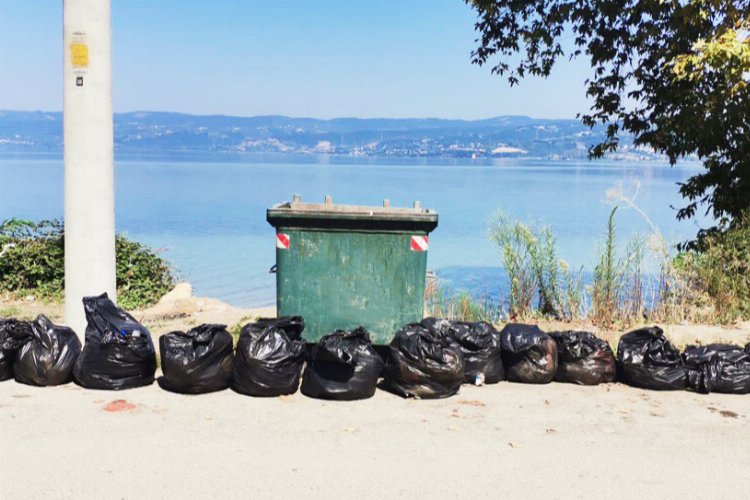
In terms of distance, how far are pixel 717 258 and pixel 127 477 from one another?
750 cm

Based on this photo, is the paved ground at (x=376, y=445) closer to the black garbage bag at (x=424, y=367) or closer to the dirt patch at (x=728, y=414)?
the dirt patch at (x=728, y=414)

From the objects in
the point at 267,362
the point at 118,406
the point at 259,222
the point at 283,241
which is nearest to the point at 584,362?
the point at 267,362

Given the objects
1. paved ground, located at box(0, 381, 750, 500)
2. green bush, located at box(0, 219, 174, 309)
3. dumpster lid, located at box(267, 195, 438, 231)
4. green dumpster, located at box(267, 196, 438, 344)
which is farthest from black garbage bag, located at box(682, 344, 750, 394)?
green bush, located at box(0, 219, 174, 309)

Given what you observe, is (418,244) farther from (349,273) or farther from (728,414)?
(728,414)

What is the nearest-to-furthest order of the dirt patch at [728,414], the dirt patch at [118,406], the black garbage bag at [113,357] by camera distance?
the dirt patch at [118,406] → the dirt patch at [728,414] → the black garbage bag at [113,357]

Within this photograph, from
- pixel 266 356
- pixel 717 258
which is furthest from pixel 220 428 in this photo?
pixel 717 258

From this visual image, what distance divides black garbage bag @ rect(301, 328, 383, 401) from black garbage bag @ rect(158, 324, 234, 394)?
2.22ft

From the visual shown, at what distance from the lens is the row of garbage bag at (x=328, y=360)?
20.3 ft

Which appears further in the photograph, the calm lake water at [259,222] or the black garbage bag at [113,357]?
the calm lake water at [259,222]

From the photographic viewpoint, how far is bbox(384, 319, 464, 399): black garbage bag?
20.3ft

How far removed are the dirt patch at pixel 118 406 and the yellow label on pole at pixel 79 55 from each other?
299cm

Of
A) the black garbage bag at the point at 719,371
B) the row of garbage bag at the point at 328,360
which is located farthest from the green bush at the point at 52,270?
the black garbage bag at the point at 719,371

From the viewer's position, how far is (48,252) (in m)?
11.4

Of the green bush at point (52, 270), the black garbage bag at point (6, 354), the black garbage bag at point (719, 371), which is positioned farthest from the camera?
the green bush at point (52, 270)
